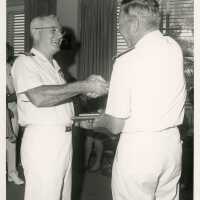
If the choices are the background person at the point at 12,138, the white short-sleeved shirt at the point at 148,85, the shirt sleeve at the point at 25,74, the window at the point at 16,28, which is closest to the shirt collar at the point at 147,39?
the white short-sleeved shirt at the point at 148,85

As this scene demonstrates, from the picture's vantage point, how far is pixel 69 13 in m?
5.67

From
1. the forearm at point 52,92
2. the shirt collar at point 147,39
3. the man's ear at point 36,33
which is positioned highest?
the man's ear at point 36,33

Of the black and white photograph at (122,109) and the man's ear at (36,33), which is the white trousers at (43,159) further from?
the man's ear at (36,33)

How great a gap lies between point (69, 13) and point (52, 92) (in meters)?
3.86

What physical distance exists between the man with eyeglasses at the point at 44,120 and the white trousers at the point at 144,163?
486 mm

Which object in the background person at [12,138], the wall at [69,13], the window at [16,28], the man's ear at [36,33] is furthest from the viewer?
the window at [16,28]

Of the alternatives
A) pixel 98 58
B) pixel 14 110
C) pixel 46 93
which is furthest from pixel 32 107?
pixel 98 58

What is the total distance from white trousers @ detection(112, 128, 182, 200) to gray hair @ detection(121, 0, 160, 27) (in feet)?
1.74

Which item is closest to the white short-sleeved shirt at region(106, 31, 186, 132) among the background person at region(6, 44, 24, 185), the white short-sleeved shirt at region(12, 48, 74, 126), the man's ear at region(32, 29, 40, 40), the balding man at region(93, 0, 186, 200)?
the balding man at region(93, 0, 186, 200)

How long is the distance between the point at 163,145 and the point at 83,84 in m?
0.59

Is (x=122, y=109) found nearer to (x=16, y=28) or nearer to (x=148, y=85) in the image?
(x=148, y=85)

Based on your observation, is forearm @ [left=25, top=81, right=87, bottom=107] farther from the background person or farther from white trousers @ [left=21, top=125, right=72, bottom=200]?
the background person

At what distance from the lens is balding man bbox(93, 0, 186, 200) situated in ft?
5.40

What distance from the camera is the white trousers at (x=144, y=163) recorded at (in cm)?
171
